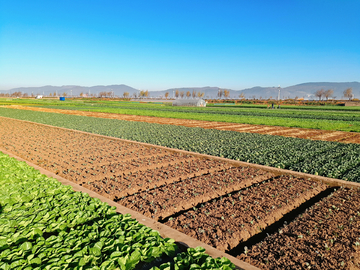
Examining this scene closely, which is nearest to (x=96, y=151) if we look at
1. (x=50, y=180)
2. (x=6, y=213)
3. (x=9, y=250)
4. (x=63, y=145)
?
(x=63, y=145)

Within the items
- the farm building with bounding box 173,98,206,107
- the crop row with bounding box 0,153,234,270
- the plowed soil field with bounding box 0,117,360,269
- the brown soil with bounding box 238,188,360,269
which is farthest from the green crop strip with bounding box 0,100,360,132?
the crop row with bounding box 0,153,234,270

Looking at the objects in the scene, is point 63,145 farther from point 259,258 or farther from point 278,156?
point 259,258

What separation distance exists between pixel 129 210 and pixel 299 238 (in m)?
3.58

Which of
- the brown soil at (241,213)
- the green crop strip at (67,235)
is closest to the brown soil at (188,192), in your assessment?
the brown soil at (241,213)

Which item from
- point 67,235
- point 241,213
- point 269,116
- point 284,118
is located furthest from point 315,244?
point 269,116

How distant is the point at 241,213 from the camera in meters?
5.56

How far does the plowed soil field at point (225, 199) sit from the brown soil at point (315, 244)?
0.05ft

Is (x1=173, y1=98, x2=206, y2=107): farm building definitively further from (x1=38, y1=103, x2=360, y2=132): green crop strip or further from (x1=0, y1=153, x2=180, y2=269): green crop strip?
(x1=0, y1=153, x2=180, y2=269): green crop strip

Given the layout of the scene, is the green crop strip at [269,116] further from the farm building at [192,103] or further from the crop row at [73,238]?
the crop row at [73,238]

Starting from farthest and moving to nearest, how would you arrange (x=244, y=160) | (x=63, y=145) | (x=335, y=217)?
(x=63, y=145), (x=244, y=160), (x=335, y=217)

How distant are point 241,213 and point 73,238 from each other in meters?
3.55

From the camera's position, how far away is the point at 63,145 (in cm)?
1355

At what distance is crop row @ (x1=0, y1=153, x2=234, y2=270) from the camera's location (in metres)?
3.48

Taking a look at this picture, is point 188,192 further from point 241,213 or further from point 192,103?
point 192,103
